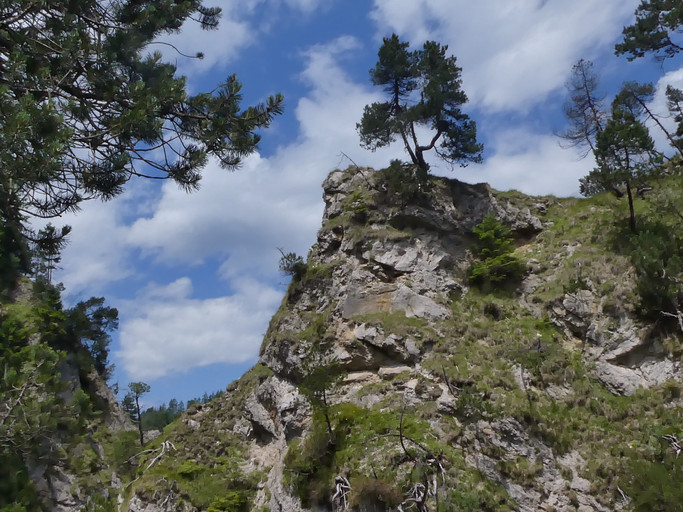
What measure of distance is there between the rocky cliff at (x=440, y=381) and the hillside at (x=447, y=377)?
7 centimetres

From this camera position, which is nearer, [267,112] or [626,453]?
[267,112]

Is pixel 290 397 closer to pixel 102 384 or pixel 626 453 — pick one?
pixel 626 453

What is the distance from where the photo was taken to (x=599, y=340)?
1861 centimetres

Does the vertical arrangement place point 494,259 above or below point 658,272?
above

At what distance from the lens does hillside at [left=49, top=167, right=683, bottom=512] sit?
1471 cm

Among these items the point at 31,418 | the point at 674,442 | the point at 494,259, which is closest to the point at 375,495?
the point at 674,442

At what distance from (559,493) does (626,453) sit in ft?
7.93

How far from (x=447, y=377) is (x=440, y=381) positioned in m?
0.38

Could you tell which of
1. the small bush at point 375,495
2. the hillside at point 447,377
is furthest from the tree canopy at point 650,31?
the small bush at point 375,495

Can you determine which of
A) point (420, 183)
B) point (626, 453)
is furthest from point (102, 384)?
point (626, 453)

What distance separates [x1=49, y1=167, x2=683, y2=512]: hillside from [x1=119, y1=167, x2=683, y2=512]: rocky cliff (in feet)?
0.22

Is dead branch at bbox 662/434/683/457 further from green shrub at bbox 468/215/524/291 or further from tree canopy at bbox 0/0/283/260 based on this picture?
tree canopy at bbox 0/0/283/260

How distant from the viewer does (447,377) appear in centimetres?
1803

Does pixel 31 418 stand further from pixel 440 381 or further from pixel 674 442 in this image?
pixel 674 442
